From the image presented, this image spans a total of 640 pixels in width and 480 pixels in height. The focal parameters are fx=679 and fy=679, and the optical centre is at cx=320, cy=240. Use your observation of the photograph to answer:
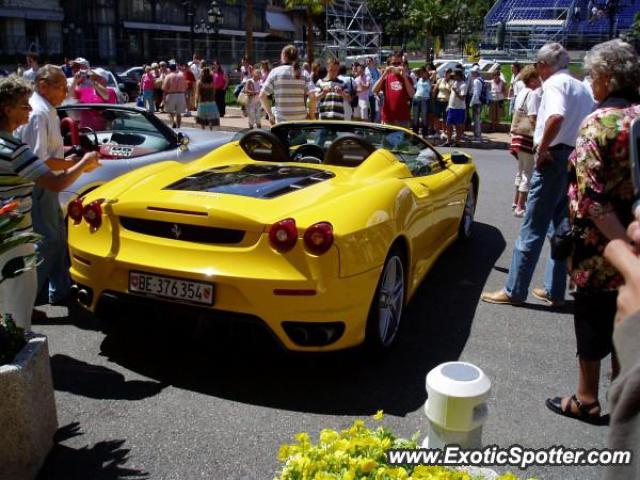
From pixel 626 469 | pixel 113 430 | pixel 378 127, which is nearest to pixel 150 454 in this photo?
pixel 113 430

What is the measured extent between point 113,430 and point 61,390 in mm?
626

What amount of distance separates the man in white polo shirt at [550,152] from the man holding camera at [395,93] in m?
6.86

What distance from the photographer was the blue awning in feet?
220

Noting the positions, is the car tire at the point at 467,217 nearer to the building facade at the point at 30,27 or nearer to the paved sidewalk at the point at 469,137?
the paved sidewalk at the point at 469,137

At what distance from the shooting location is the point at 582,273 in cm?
344

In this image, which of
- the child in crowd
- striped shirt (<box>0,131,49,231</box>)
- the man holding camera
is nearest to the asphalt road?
striped shirt (<box>0,131,49,231</box>)

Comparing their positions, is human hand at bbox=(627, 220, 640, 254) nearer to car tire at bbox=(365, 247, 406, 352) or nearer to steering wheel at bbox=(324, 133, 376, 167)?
car tire at bbox=(365, 247, 406, 352)

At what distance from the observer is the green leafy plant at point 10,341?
294 cm

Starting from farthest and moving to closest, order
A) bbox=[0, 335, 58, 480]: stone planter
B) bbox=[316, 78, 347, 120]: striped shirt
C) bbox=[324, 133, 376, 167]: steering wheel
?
bbox=[316, 78, 347, 120]: striped shirt → bbox=[324, 133, 376, 167]: steering wheel → bbox=[0, 335, 58, 480]: stone planter

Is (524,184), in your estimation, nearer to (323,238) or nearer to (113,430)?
(323,238)

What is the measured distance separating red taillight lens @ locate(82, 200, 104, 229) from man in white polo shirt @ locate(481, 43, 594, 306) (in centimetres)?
299

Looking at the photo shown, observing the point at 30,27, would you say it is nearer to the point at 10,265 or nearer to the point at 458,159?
the point at 458,159

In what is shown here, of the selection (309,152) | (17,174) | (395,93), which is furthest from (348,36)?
(17,174)

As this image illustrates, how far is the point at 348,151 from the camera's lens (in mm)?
5055
